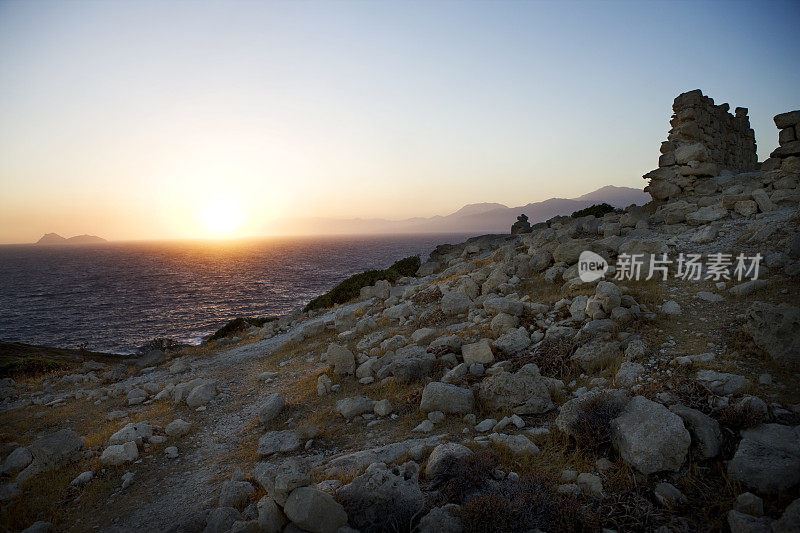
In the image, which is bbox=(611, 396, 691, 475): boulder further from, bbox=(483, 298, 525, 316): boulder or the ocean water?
the ocean water

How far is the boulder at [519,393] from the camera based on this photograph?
6410 millimetres

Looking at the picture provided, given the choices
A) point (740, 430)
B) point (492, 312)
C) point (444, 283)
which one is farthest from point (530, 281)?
point (740, 430)

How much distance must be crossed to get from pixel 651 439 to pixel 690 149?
734 inches

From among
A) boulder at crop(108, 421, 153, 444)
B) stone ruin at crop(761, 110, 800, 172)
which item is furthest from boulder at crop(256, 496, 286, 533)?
stone ruin at crop(761, 110, 800, 172)

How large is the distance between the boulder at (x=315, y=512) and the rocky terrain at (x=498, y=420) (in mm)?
26

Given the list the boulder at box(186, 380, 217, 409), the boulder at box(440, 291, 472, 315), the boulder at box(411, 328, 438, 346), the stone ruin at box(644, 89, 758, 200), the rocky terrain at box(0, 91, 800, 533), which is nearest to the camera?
the rocky terrain at box(0, 91, 800, 533)

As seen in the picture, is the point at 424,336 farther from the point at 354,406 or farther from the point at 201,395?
the point at 201,395

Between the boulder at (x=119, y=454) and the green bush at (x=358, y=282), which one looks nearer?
the boulder at (x=119, y=454)

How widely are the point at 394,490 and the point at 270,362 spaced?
10.6m

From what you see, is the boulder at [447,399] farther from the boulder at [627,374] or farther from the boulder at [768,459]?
the boulder at [768,459]

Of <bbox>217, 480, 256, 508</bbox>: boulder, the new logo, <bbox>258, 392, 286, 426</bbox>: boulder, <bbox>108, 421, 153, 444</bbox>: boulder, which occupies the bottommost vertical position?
<bbox>108, 421, 153, 444</bbox>: boulder

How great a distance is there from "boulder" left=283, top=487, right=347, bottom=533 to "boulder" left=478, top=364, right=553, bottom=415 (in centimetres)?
349

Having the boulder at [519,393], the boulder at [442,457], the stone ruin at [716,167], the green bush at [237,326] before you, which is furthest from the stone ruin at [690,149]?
the green bush at [237,326]

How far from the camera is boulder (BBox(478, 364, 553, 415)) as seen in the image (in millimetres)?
6410
